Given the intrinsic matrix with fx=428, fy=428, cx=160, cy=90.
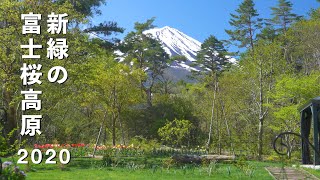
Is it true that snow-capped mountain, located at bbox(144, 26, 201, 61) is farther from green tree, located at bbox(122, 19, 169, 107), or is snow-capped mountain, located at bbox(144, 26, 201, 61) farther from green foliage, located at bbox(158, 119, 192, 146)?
green foliage, located at bbox(158, 119, 192, 146)

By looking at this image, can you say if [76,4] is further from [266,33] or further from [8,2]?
[266,33]

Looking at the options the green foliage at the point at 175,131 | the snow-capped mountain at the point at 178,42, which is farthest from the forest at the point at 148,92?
the snow-capped mountain at the point at 178,42

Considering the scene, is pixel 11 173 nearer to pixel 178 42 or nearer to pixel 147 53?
pixel 147 53

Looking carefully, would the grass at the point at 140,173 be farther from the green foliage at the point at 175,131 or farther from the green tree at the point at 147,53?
the green tree at the point at 147,53

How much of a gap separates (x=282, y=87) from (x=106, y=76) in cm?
912

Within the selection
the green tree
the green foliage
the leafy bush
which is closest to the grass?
the leafy bush

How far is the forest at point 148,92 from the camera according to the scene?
1362 centimetres

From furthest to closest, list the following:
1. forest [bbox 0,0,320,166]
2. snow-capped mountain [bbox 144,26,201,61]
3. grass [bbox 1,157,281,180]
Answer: snow-capped mountain [bbox 144,26,201,61], forest [bbox 0,0,320,166], grass [bbox 1,157,281,180]

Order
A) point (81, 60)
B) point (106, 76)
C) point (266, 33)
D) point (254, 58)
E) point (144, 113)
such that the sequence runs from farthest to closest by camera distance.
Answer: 1. point (266, 33)
2. point (144, 113)
3. point (106, 76)
4. point (254, 58)
5. point (81, 60)

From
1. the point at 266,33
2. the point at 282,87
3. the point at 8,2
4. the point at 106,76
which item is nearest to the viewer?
the point at 8,2

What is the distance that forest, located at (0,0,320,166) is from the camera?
44.7ft

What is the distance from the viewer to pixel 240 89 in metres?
24.7

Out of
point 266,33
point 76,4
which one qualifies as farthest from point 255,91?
point 266,33

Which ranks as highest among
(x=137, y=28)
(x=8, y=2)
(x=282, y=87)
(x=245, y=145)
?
(x=137, y=28)
